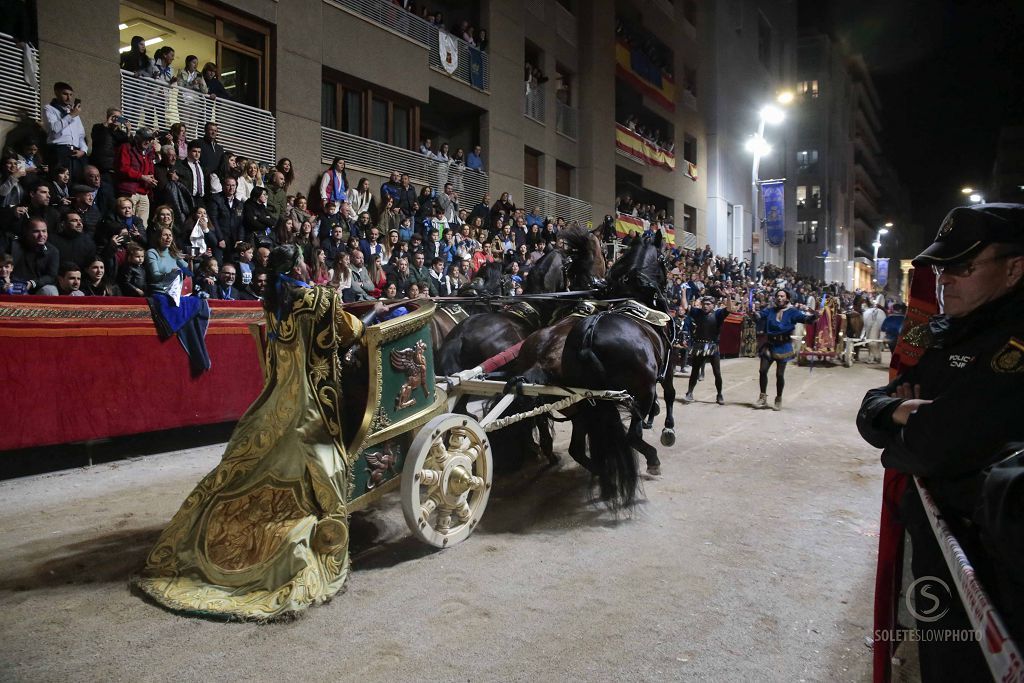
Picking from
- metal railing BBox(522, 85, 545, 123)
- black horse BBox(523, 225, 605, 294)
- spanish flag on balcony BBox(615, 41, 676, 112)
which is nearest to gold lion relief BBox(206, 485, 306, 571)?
black horse BBox(523, 225, 605, 294)

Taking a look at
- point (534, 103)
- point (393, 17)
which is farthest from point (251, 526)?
point (534, 103)

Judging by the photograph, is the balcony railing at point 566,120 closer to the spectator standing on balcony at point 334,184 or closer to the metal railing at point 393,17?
the metal railing at point 393,17

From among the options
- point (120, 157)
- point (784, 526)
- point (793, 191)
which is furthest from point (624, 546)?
point (793, 191)

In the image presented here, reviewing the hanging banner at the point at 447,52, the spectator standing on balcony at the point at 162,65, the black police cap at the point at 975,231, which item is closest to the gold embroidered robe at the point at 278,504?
the black police cap at the point at 975,231

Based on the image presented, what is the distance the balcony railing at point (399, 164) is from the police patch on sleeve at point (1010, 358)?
1273 cm

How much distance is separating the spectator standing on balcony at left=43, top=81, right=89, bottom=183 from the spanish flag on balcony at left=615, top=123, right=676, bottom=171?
18.9m

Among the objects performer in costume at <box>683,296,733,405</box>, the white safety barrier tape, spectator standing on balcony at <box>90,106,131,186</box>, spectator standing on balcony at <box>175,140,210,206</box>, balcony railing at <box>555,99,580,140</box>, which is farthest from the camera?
balcony railing at <box>555,99,580,140</box>

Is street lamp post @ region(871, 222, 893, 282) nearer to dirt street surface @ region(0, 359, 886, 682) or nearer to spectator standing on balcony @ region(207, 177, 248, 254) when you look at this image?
spectator standing on balcony @ region(207, 177, 248, 254)

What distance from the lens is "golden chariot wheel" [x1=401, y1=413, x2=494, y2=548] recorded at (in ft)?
11.2

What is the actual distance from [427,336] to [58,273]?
4.71m

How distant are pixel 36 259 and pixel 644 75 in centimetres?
2419

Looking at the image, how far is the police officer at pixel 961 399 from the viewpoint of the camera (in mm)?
1440

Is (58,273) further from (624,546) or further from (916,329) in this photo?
(916,329)

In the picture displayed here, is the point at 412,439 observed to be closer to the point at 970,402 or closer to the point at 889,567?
the point at 889,567
